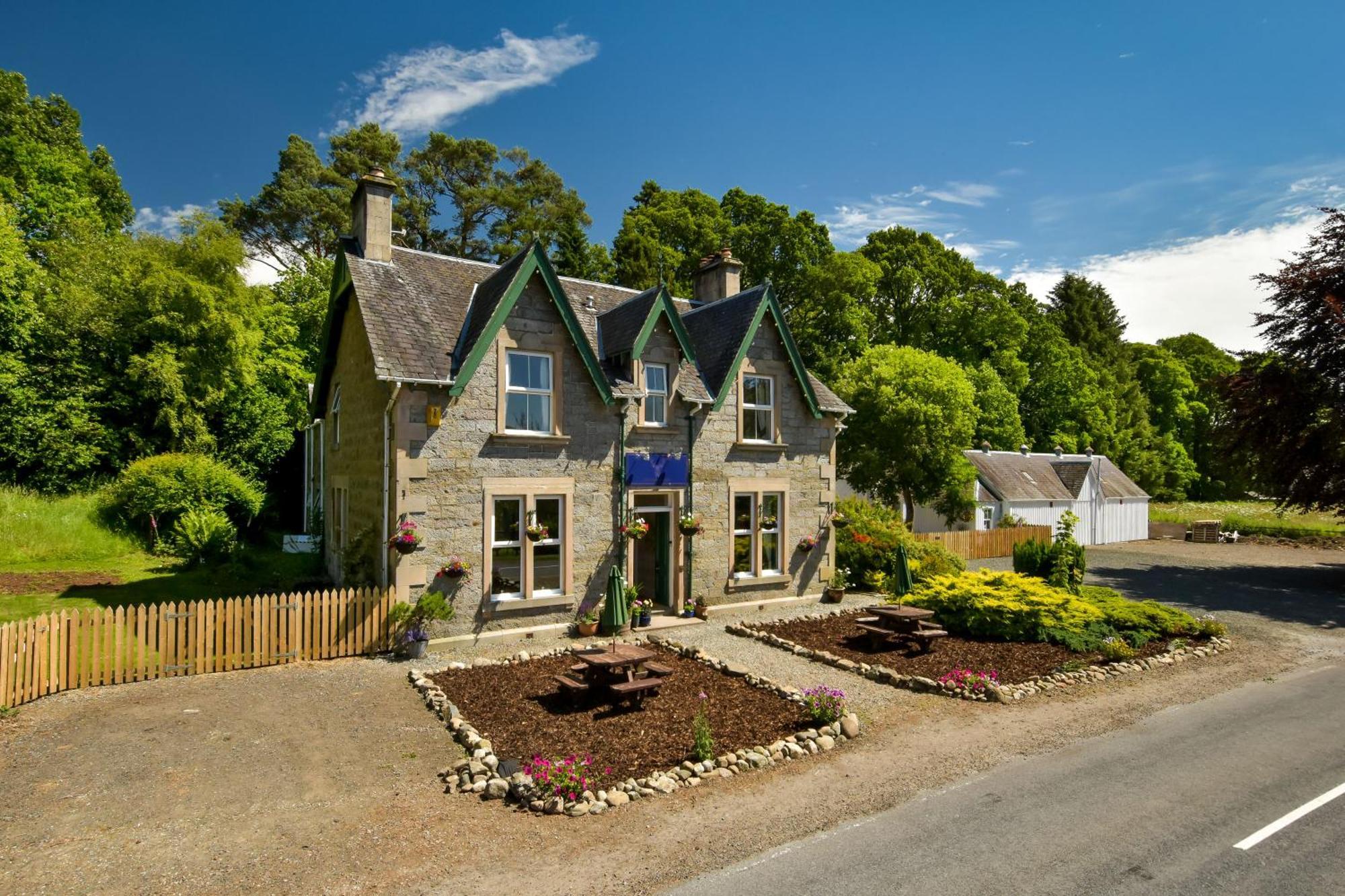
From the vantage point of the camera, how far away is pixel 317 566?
69.1ft

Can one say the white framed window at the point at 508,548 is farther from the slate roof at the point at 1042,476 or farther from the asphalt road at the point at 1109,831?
the slate roof at the point at 1042,476

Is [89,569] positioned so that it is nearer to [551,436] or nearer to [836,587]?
[551,436]

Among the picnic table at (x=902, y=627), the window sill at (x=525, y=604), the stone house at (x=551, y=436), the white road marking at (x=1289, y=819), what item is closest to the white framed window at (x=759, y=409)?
the stone house at (x=551, y=436)

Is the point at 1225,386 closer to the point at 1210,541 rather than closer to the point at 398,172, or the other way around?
the point at 1210,541

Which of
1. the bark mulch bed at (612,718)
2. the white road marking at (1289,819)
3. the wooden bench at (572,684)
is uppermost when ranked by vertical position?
the wooden bench at (572,684)

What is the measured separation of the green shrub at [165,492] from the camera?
23.0 m

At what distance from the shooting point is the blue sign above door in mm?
16609

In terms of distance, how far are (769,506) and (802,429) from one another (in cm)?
235

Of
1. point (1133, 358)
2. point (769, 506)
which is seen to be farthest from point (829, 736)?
point (1133, 358)

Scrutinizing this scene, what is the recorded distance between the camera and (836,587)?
2011 cm

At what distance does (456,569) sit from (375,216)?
27.6 feet

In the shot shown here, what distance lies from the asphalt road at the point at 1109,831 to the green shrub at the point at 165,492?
2365 cm

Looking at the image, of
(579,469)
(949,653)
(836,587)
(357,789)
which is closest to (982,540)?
(836,587)

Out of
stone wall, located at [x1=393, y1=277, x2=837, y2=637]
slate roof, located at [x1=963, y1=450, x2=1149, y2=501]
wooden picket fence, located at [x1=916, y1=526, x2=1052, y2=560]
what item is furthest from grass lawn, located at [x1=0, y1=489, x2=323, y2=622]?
slate roof, located at [x1=963, y1=450, x2=1149, y2=501]
